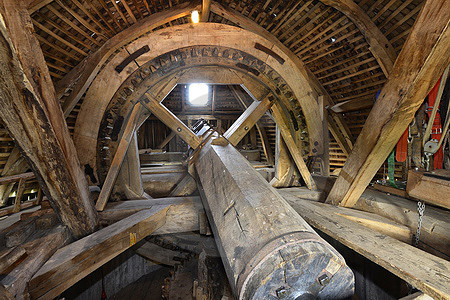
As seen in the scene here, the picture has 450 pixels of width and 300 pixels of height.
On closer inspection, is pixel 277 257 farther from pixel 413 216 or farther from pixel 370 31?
pixel 370 31

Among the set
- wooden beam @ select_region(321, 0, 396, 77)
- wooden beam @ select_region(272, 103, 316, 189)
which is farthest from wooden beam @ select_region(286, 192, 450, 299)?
wooden beam @ select_region(321, 0, 396, 77)

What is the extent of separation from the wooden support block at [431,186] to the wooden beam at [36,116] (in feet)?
10.4

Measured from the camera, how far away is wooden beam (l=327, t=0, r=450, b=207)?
5.76 ft

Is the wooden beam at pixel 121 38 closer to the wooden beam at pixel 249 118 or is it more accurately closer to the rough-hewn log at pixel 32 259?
the wooden beam at pixel 249 118

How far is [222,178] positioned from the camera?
207 centimetres

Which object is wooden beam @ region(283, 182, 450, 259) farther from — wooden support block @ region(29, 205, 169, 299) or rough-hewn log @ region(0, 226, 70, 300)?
rough-hewn log @ region(0, 226, 70, 300)

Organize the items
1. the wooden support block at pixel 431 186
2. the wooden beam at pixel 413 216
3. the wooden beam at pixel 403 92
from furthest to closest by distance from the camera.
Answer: the wooden beam at pixel 413 216 < the wooden support block at pixel 431 186 < the wooden beam at pixel 403 92

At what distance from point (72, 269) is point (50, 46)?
12.1 feet

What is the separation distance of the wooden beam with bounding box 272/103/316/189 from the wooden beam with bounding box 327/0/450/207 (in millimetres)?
990

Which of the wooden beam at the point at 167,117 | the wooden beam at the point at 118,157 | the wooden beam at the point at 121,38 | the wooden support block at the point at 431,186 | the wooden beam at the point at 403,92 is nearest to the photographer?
the wooden beam at the point at 403,92

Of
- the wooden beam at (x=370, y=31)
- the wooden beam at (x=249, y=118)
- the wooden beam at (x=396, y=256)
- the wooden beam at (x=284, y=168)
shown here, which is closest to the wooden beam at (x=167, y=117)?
the wooden beam at (x=249, y=118)

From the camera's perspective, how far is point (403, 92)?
2.02 m

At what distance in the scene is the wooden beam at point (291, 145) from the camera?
12.3 feet

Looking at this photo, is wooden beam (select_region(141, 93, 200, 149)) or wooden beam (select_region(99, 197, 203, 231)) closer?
wooden beam (select_region(99, 197, 203, 231))
